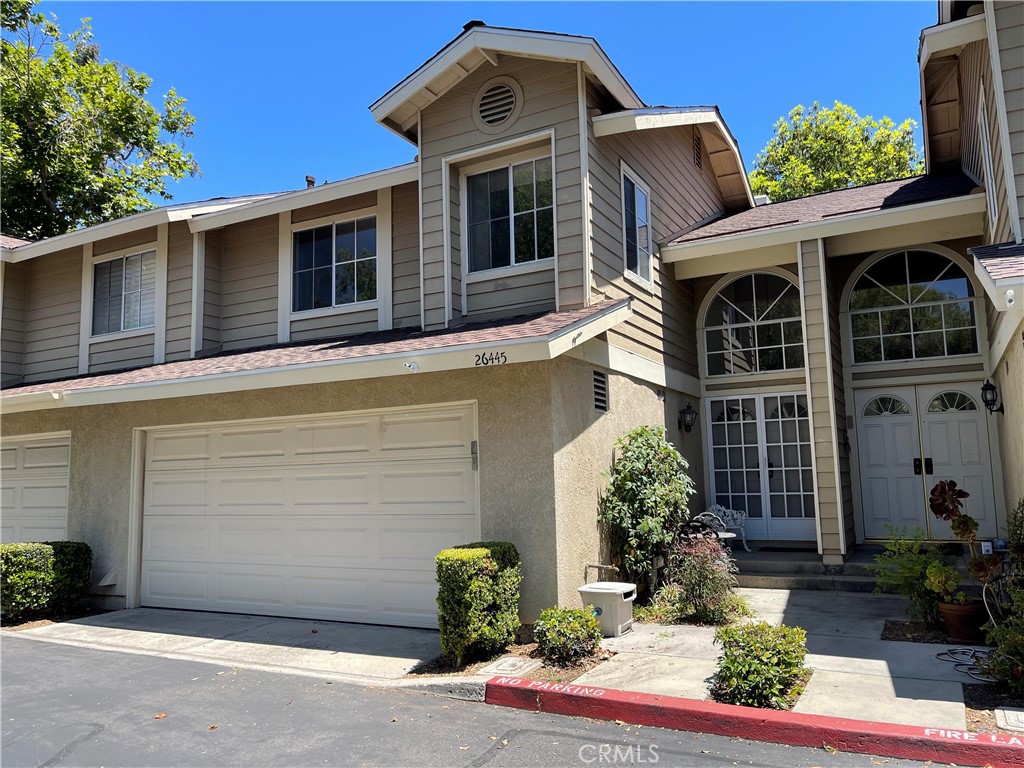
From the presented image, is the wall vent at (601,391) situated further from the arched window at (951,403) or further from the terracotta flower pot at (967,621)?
the arched window at (951,403)

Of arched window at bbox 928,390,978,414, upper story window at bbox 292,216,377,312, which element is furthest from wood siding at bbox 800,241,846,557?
upper story window at bbox 292,216,377,312

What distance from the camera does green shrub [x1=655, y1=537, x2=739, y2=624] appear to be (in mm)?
7348

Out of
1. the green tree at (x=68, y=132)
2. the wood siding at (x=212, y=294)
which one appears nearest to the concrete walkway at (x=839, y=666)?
the wood siding at (x=212, y=294)

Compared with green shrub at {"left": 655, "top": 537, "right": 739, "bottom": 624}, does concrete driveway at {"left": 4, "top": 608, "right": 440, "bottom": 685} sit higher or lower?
lower

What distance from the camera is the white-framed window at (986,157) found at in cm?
766

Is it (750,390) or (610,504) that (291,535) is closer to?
(610,504)

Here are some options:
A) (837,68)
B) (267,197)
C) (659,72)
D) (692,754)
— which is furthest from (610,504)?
(837,68)

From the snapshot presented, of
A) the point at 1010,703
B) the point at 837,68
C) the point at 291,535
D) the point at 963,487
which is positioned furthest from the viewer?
the point at 837,68

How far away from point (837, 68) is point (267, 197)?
17498mm

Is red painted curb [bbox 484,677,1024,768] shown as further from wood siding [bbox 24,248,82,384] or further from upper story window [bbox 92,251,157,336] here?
wood siding [bbox 24,248,82,384]

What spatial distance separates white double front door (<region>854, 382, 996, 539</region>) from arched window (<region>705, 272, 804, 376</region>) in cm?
125

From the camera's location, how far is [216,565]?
9.23m

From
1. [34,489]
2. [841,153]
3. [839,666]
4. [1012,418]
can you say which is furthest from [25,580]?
[841,153]

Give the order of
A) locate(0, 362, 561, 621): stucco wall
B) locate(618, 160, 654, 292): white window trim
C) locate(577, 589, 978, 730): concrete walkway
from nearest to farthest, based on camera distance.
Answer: locate(577, 589, 978, 730): concrete walkway
locate(0, 362, 561, 621): stucco wall
locate(618, 160, 654, 292): white window trim
